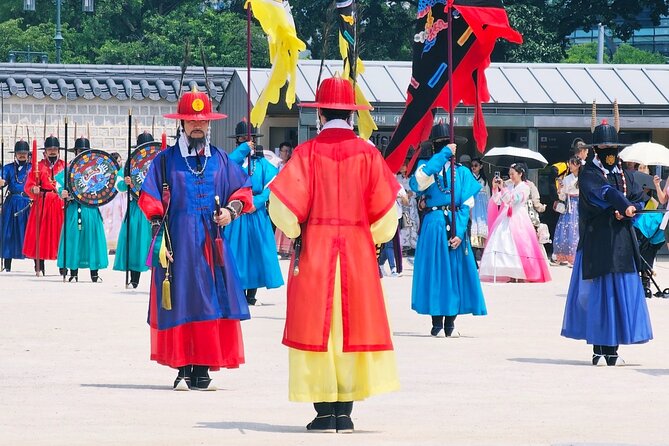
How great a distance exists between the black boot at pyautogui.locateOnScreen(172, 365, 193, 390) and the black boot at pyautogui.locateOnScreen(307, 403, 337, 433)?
176 centimetres

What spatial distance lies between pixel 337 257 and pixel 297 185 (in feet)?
1.34

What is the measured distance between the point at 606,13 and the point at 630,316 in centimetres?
2431

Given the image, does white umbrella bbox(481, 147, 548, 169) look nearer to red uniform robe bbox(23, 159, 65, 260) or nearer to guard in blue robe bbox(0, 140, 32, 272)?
red uniform robe bbox(23, 159, 65, 260)

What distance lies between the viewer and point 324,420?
830 cm

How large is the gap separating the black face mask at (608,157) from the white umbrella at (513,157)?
443 inches

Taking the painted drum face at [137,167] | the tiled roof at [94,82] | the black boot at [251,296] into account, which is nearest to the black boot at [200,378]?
the black boot at [251,296]

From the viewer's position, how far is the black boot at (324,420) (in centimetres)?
829

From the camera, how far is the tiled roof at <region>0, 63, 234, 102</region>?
91.3 ft

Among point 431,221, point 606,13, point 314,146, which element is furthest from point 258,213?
point 606,13

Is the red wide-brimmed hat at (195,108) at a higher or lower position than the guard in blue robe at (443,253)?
higher

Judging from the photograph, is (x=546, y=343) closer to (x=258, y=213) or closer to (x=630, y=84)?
→ (x=258, y=213)

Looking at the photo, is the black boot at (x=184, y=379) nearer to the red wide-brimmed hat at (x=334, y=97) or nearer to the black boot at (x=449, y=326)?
the red wide-brimmed hat at (x=334, y=97)

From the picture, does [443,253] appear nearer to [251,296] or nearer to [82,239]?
[251,296]

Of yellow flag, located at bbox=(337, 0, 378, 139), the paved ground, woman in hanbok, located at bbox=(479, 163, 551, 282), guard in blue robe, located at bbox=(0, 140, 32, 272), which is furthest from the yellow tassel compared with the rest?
guard in blue robe, located at bbox=(0, 140, 32, 272)
